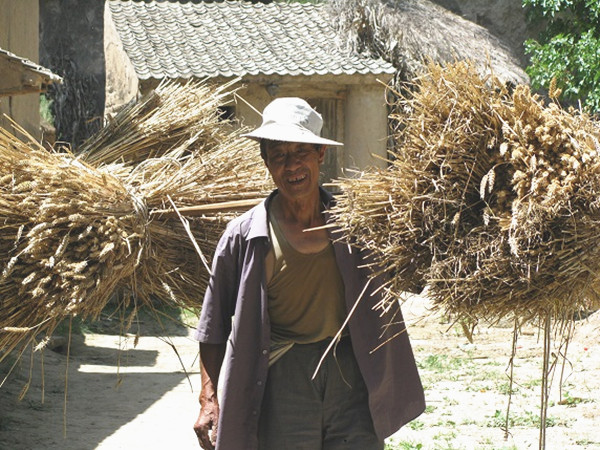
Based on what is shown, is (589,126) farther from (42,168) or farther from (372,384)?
(42,168)

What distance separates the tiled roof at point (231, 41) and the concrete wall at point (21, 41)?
396 centimetres

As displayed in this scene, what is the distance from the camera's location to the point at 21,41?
759 centimetres

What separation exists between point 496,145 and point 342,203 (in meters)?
0.53

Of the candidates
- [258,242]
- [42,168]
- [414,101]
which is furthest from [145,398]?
[414,101]

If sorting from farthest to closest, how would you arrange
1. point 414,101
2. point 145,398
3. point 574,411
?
point 145,398
point 574,411
point 414,101

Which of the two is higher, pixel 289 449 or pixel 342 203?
pixel 342 203

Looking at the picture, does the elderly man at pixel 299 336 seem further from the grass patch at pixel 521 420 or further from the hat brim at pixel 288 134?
the grass patch at pixel 521 420

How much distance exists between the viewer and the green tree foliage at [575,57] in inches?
392

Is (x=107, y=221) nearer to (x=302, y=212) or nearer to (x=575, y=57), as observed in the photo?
(x=302, y=212)

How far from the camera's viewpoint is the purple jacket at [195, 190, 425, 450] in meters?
2.90

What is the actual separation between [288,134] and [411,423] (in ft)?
10.9

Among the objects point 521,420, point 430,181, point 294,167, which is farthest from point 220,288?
point 521,420

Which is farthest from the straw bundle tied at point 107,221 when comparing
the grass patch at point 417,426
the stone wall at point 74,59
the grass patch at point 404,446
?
the stone wall at point 74,59

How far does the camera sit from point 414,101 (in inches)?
108
